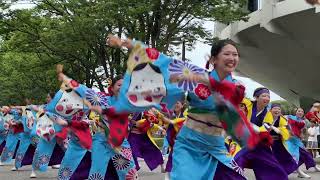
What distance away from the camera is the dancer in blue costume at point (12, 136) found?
12859 millimetres

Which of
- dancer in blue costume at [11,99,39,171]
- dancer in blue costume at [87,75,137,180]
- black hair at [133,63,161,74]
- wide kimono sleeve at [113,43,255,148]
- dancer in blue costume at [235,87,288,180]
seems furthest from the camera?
dancer in blue costume at [11,99,39,171]

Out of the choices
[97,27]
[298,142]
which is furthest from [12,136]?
[298,142]

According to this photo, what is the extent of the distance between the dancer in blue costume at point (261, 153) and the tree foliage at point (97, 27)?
9.21 metres

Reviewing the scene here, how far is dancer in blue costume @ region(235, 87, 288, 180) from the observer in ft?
20.9

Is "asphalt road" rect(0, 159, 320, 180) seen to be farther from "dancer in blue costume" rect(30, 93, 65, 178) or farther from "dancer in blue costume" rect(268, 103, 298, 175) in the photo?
"dancer in blue costume" rect(268, 103, 298, 175)

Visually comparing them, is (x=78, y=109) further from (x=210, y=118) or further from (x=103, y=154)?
(x=210, y=118)

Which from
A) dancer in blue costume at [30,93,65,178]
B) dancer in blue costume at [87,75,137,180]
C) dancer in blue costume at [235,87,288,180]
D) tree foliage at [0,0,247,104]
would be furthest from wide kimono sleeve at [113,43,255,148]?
tree foliage at [0,0,247,104]

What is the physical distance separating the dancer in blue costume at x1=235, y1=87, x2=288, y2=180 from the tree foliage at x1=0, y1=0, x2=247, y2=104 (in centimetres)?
921

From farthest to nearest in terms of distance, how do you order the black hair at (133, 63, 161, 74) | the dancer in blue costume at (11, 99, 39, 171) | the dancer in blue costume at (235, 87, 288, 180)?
the dancer in blue costume at (11, 99, 39, 171) → the dancer in blue costume at (235, 87, 288, 180) → the black hair at (133, 63, 161, 74)

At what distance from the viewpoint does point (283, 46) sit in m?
27.4

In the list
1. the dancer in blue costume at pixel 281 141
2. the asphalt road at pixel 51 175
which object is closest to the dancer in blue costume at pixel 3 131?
the asphalt road at pixel 51 175

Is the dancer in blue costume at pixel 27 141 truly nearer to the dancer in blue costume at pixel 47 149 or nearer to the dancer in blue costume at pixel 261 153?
the dancer in blue costume at pixel 47 149

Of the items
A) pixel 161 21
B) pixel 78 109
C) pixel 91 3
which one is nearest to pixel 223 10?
pixel 161 21

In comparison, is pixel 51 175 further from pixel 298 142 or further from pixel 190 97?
pixel 190 97
